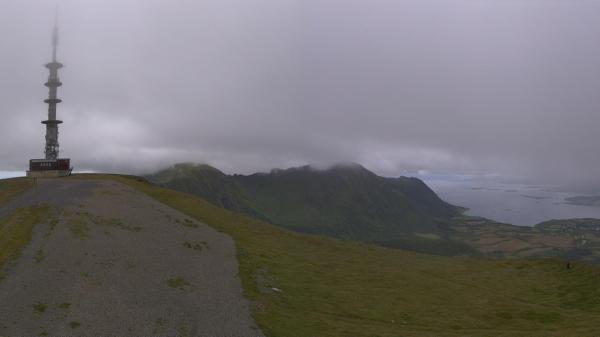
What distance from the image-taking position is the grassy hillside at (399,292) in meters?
28.4

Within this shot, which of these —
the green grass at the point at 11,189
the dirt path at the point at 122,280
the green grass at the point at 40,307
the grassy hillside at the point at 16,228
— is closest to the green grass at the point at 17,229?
the grassy hillside at the point at 16,228

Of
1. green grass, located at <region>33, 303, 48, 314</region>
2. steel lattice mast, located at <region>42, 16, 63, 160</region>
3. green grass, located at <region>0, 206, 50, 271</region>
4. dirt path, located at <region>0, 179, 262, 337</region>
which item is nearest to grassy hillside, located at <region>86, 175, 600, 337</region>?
dirt path, located at <region>0, 179, 262, 337</region>

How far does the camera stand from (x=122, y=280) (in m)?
28.8

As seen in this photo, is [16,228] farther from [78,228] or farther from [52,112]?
[52,112]

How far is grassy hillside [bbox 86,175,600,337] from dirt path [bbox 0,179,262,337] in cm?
267

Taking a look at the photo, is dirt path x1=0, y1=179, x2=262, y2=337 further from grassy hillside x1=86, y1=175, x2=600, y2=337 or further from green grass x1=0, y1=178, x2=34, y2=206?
green grass x1=0, y1=178, x2=34, y2=206

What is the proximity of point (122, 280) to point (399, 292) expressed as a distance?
2489 centimetres

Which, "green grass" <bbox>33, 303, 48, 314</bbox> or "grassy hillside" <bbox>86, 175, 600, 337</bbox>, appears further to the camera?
"grassy hillside" <bbox>86, 175, 600, 337</bbox>

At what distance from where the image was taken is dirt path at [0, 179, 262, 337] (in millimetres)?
21656

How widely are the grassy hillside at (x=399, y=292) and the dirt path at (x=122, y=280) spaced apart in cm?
267

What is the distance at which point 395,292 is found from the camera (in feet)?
126

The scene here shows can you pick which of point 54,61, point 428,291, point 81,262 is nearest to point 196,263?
point 81,262

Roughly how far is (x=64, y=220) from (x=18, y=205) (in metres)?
14.0

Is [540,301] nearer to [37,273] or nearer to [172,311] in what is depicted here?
[172,311]
